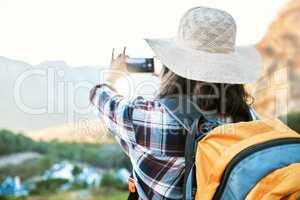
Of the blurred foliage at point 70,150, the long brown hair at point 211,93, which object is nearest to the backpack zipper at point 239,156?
the long brown hair at point 211,93

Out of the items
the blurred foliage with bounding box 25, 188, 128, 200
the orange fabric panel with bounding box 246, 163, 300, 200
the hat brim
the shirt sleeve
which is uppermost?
the hat brim

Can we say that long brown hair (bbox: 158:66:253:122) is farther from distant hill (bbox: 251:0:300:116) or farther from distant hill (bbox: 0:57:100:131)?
distant hill (bbox: 251:0:300:116)

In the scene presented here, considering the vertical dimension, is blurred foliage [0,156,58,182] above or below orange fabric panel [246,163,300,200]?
below

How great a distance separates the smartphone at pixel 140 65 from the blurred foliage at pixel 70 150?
1.98 feet

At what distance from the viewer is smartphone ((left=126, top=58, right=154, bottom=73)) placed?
37.8 inches

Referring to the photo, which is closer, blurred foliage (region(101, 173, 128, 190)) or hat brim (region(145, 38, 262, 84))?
hat brim (region(145, 38, 262, 84))

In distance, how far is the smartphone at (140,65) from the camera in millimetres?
961

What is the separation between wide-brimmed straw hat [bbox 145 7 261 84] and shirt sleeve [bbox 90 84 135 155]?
109mm

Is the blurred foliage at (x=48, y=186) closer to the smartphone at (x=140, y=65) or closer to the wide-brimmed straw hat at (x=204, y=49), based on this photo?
the smartphone at (x=140, y=65)

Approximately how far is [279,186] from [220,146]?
112 millimetres

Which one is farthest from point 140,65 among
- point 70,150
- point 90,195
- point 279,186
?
point 90,195

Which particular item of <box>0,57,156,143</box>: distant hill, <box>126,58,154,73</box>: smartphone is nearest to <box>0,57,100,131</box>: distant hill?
<box>0,57,156,143</box>: distant hill

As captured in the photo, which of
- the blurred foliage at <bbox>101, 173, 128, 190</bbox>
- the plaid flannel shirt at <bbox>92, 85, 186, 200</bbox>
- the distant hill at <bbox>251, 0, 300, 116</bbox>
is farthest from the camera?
the distant hill at <bbox>251, 0, 300, 116</bbox>

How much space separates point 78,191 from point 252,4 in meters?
0.99
